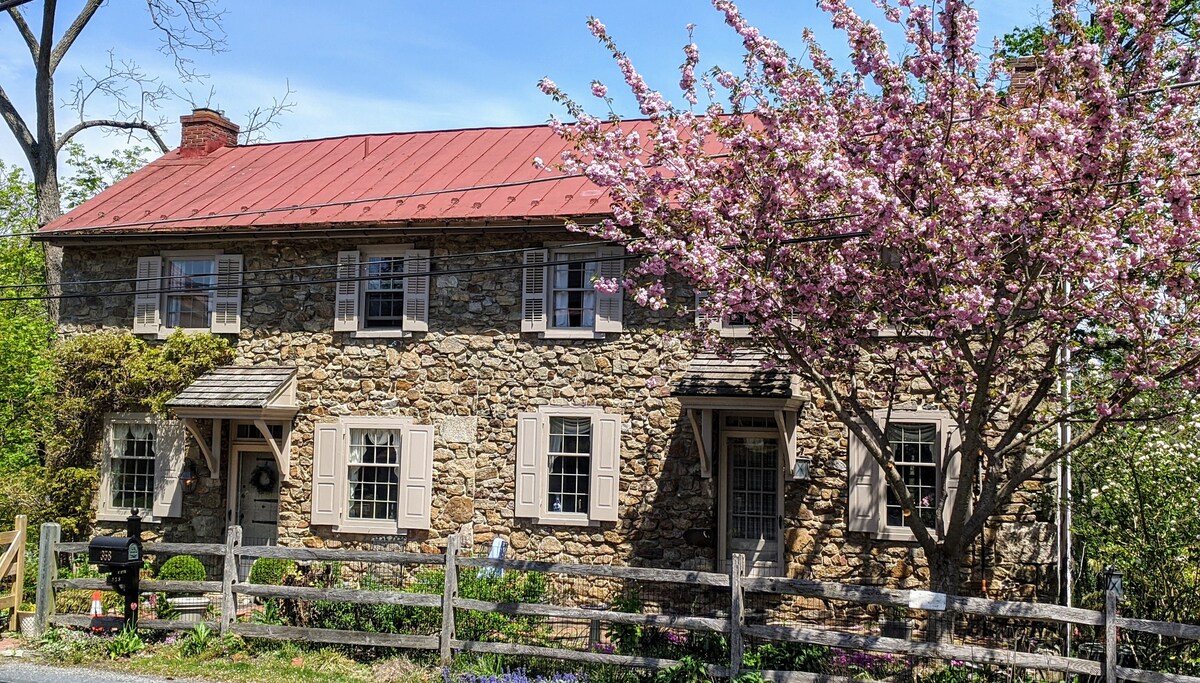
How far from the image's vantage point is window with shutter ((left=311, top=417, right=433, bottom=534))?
14.9 metres

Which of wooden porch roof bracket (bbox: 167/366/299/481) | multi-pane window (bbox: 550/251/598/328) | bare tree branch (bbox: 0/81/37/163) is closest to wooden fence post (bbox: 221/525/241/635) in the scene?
wooden porch roof bracket (bbox: 167/366/299/481)

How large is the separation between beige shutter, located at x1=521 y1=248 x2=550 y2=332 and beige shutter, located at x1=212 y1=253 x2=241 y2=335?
4.26 metres

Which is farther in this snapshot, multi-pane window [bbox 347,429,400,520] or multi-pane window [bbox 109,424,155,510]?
multi-pane window [bbox 109,424,155,510]

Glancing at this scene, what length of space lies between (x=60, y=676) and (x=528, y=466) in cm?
598

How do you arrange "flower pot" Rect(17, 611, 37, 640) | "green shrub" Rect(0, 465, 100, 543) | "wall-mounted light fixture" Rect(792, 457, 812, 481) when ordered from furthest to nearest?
"green shrub" Rect(0, 465, 100, 543) → "wall-mounted light fixture" Rect(792, 457, 812, 481) → "flower pot" Rect(17, 611, 37, 640)

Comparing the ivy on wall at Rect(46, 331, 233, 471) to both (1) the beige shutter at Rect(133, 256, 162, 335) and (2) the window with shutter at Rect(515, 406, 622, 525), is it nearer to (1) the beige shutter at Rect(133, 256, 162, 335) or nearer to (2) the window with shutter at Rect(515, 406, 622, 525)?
(1) the beige shutter at Rect(133, 256, 162, 335)

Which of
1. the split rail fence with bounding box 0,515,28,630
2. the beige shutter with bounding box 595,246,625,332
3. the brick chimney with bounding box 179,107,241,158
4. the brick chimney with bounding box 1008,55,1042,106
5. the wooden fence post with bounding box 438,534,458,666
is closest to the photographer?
the wooden fence post with bounding box 438,534,458,666

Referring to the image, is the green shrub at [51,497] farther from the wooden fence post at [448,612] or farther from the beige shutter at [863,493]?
the beige shutter at [863,493]

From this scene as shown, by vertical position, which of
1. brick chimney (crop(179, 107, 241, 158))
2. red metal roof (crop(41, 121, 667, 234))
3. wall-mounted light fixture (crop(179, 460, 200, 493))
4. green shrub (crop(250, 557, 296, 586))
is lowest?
green shrub (crop(250, 557, 296, 586))

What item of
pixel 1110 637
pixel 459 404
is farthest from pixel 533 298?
pixel 1110 637

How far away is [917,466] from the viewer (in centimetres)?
1336

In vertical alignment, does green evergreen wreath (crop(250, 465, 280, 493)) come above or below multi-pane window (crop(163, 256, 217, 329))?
below

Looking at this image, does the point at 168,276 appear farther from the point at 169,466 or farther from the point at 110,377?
the point at 169,466

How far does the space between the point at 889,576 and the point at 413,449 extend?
629cm
